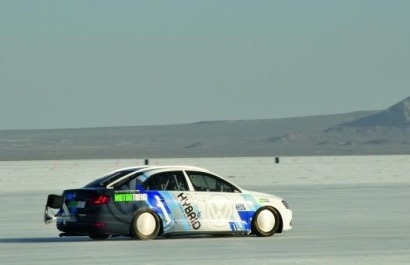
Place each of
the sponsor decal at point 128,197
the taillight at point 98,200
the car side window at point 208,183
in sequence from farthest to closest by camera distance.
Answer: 1. the car side window at point 208,183
2. the sponsor decal at point 128,197
3. the taillight at point 98,200

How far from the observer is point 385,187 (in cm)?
5041

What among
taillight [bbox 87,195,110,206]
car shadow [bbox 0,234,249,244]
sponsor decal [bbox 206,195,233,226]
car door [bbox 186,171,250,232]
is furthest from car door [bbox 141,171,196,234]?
taillight [bbox 87,195,110,206]

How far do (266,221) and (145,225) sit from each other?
259cm

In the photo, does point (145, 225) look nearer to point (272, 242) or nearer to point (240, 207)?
point (240, 207)

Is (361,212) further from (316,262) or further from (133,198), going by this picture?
(316,262)

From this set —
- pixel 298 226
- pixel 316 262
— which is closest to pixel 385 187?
pixel 298 226

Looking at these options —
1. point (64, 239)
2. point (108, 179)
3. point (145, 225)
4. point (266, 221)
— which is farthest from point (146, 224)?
point (266, 221)

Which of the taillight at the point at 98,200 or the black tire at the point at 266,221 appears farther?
the black tire at the point at 266,221

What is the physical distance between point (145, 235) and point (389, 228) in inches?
221

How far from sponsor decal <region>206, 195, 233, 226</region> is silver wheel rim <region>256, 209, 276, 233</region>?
0.62m

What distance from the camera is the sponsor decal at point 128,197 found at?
24.5m

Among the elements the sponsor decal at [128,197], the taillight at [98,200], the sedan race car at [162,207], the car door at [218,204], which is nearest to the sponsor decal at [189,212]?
the sedan race car at [162,207]

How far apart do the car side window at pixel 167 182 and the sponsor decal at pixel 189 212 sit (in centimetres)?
23

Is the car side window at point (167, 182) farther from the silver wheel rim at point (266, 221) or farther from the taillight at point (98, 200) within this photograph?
the silver wheel rim at point (266, 221)
